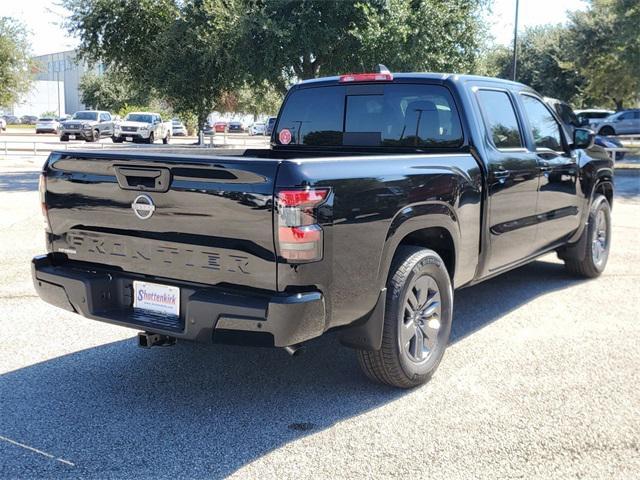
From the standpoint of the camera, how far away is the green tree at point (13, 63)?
29.5m

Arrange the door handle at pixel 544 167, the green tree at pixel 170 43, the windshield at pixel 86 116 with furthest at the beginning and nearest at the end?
1. the windshield at pixel 86 116
2. the green tree at pixel 170 43
3. the door handle at pixel 544 167

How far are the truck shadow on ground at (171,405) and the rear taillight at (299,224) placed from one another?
3.34 feet

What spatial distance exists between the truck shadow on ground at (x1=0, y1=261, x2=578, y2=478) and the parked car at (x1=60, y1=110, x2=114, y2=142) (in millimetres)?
37866

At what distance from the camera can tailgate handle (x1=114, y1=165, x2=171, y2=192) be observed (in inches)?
140

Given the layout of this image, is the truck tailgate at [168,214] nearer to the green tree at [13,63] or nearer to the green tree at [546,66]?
the green tree at [13,63]

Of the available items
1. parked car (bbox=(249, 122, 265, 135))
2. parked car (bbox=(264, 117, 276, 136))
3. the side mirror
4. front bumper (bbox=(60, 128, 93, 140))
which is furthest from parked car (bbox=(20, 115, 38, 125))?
the side mirror

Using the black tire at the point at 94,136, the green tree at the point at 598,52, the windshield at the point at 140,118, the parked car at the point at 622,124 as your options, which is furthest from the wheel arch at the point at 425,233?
the black tire at the point at 94,136

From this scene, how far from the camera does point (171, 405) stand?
396 centimetres

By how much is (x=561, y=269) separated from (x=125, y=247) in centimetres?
545

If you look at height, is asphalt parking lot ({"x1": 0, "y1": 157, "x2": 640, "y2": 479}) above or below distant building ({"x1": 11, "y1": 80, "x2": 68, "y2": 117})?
below

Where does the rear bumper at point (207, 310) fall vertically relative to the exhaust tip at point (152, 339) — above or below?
above

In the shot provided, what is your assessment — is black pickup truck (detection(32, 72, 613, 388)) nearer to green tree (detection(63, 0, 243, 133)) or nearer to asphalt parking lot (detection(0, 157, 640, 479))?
asphalt parking lot (detection(0, 157, 640, 479))

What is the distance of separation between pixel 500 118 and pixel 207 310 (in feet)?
9.85

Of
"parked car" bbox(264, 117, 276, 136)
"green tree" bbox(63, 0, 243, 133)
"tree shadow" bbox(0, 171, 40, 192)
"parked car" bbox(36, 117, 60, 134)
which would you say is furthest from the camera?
"parked car" bbox(36, 117, 60, 134)
